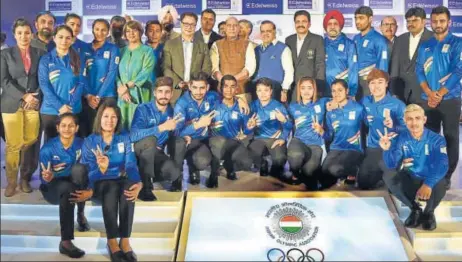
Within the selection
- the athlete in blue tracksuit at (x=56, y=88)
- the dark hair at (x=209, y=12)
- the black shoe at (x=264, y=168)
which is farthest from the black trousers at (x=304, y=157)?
the athlete in blue tracksuit at (x=56, y=88)

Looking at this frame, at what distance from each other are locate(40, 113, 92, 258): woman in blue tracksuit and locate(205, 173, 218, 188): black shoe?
68 centimetres

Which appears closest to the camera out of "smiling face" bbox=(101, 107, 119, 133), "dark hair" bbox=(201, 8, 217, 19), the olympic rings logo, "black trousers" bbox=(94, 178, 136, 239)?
the olympic rings logo

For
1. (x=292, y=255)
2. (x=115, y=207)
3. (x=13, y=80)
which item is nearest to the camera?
(x=292, y=255)

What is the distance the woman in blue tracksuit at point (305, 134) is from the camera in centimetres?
290

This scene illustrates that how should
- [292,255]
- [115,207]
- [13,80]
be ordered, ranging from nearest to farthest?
1. [292,255]
2. [115,207]
3. [13,80]

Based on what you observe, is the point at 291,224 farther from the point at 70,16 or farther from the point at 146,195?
the point at 70,16

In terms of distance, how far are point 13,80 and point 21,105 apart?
5.9 inches

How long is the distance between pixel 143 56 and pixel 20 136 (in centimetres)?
85

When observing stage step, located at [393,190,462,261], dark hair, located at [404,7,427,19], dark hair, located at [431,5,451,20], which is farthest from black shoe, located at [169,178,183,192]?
dark hair, located at [431,5,451,20]

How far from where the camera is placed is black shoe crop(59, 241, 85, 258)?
2699 millimetres

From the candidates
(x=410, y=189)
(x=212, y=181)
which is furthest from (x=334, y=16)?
(x=212, y=181)

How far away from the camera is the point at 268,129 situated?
2.96 metres

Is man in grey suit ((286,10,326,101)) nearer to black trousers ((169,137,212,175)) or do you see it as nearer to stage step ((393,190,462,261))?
black trousers ((169,137,212,175))

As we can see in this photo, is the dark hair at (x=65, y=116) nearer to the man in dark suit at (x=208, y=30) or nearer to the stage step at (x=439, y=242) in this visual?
the man in dark suit at (x=208, y=30)
